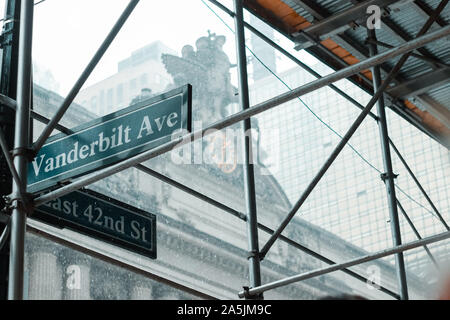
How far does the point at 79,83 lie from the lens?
A: 6.24m

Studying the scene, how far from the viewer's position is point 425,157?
31.6m

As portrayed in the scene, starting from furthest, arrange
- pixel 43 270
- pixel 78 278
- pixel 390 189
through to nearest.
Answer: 1. pixel 78 278
2. pixel 43 270
3. pixel 390 189

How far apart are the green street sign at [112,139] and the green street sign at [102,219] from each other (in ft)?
0.79

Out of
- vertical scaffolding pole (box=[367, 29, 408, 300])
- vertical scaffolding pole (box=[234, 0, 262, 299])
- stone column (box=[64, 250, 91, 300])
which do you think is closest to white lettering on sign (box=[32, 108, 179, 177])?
vertical scaffolding pole (box=[234, 0, 262, 299])

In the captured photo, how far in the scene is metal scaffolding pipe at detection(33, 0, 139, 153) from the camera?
19.7ft

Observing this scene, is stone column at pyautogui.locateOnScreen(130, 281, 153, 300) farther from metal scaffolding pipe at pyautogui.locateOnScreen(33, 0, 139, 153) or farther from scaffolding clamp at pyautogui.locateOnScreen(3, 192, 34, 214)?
scaffolding clamp at pyautogui.locateOnScreen(3, 192, 34, 214)

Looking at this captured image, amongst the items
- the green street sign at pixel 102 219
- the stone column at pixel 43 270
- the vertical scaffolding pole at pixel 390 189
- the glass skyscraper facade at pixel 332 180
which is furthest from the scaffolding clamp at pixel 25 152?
the glass skyscraper facade at pixel 332 180

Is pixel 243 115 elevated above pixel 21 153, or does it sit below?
above

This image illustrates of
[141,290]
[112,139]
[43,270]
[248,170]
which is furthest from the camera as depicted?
[141,290]

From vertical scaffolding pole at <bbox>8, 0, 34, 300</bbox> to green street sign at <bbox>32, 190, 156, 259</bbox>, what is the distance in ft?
1.39

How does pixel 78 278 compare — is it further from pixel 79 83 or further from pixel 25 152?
pixel 25 152

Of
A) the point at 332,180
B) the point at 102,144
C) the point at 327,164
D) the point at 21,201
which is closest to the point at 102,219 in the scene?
the point at 102,144

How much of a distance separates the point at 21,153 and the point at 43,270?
3227 centimetres
